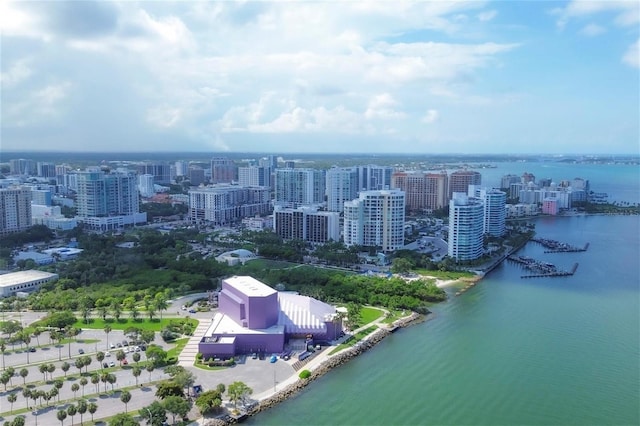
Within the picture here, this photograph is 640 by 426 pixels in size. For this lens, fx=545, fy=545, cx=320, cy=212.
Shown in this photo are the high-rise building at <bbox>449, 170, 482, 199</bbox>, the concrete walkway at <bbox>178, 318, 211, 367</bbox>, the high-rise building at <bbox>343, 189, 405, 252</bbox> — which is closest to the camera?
the concrete walkway at <bbox>178, 318, 211, 367</bbox>

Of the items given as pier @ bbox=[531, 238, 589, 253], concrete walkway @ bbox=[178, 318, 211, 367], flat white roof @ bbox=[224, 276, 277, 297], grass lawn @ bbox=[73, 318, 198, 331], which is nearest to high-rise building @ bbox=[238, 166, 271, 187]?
pier @ bbox=[531, 238, 589, 253]

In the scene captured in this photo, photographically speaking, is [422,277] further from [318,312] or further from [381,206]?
[318,312]

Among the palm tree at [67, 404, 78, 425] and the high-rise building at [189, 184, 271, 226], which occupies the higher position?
A: the high-rise building at [189, 184, 271, 226]

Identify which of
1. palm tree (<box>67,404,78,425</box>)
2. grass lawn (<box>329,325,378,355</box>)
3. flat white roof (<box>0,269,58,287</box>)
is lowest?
grass lawn (<box>329,325,378,355</box>)

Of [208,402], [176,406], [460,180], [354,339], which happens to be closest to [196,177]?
[460,180]

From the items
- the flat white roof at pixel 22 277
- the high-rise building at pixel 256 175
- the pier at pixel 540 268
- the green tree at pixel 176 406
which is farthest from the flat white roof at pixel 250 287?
the high-rise building at pixel 256 175

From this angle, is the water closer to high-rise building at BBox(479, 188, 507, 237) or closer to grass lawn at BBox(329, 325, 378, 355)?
grass lawn at BBox(329, 325, 378, 355)

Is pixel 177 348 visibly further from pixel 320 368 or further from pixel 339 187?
pixel 339 187

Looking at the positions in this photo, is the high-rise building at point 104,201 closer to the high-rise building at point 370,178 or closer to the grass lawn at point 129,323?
the high-rise building at point 370,178

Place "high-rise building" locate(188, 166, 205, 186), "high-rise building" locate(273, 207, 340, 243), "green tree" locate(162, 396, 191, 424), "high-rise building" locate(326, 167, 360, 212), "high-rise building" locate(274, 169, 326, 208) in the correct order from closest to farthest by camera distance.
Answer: "green tree" locate(162, 396, 191, 424), "high-rise building" locate(273, 207, 340, 243), "high-rise building" locate(326, 167, 360, 212), "high-rise building" locate(274, 169, 326, 208), "high-rise building" locate(188, 166, 205, 186)
